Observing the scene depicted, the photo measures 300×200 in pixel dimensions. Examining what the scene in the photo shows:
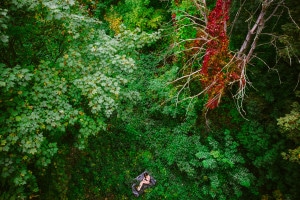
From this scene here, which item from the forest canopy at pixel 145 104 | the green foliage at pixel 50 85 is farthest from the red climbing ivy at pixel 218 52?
the green foliage at pixel 50 85

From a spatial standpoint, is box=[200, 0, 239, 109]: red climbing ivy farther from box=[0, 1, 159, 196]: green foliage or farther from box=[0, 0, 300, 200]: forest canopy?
box=[0, 1, 159, 196]: green foliage

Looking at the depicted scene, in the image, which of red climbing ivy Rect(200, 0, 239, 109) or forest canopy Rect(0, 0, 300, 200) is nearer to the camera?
forest canopy Rect(0, 0, 300, 200)

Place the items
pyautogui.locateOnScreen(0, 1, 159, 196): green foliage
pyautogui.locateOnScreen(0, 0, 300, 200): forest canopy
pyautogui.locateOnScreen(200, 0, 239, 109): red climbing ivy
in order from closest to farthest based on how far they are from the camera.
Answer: pyautogui.locateOnScreen(0, 1, 159, 196): green foliage → pyautogui.locateOnScreen(0, 0, 300, 200): forest canopy → pyautogui.locateOnScreen(200, 0, 239, 109): red climbing ivy

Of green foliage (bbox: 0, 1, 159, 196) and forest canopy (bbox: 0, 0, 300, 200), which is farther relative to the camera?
forest canopy (bbox: 0, 0, 300, 200)

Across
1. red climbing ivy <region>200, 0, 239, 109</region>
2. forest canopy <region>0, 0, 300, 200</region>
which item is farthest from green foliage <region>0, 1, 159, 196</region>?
red climbing ivy <region>200, 0, 239, 109</region>

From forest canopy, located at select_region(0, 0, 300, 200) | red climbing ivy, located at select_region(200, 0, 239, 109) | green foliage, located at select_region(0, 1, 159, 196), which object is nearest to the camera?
green foliage, located at select_region(0, 1, 159, 196)

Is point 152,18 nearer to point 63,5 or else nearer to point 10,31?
point 63,5

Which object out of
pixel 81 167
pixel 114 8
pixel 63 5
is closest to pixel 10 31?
pixel 63 5

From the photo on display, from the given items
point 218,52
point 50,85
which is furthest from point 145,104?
point 50,85
